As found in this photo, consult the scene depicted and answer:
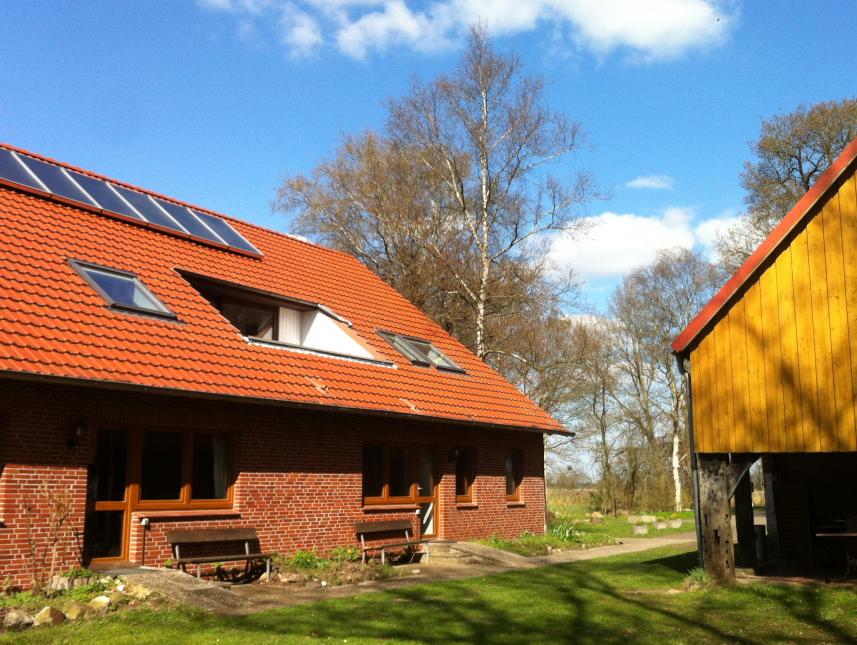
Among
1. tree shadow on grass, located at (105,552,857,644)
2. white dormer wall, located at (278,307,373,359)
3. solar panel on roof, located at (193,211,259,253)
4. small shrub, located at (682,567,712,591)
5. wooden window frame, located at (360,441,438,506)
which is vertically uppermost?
solar panel on roof, located at (193,211,259,253)

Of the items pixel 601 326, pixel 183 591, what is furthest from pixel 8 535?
pixel 601 326

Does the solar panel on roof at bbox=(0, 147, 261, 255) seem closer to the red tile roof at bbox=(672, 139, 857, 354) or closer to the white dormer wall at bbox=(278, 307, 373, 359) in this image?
the white dormer wall at bbox=(278, 307, 373, 359)

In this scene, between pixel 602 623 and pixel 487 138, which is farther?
pixel 487 138

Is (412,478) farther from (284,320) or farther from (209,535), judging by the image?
(209,535)

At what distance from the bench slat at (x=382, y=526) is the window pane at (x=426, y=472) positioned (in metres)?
1.07

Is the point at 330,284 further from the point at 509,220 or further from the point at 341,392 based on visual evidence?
the point at 509,220

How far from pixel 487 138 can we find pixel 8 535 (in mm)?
20522

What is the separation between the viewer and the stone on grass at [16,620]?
29.3 feet

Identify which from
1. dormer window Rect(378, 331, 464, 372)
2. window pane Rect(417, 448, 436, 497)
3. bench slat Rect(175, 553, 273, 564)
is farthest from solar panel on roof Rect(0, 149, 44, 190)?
window pane Rect(417, 448, 436, 497)

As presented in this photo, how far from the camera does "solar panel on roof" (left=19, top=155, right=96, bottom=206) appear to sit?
16.0 metres

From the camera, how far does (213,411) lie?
512 inches

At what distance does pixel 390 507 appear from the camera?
649 inches

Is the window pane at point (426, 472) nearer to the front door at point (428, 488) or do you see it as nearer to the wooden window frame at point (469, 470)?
the front door at point (428, 488)

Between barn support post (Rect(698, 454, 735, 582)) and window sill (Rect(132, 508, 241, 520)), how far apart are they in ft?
23.4
